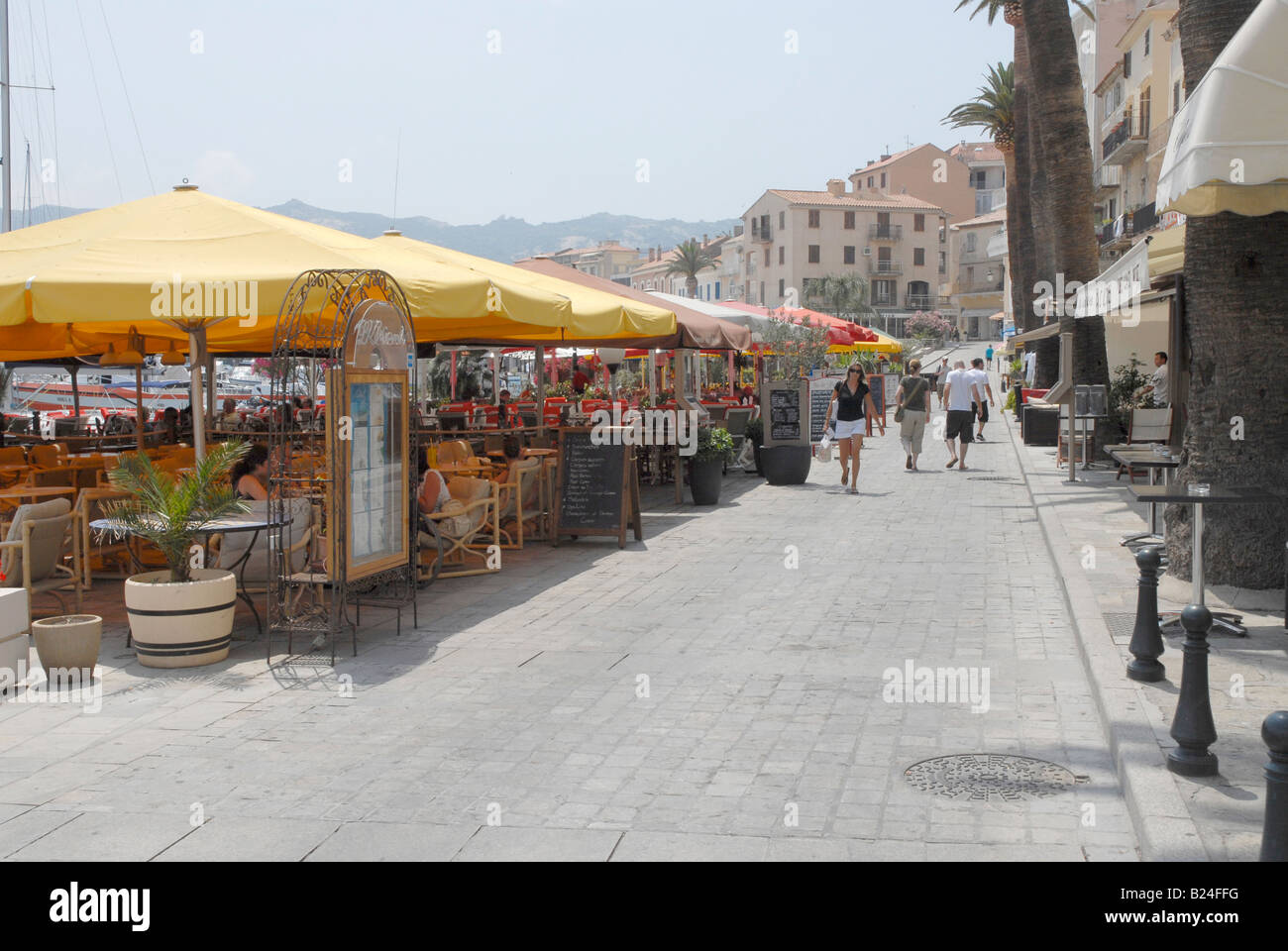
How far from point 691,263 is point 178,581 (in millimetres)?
97803

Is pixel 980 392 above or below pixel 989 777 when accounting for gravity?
above

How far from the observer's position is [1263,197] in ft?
22.7

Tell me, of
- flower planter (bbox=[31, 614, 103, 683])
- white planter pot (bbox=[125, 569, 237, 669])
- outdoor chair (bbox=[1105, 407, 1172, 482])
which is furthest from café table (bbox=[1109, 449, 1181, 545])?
flower planter (bbox=[31, 614, 103, 683])

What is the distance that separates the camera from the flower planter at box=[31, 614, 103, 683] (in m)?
6.56

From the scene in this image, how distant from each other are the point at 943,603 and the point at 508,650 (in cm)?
328

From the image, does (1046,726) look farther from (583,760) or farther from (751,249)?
(751,249)

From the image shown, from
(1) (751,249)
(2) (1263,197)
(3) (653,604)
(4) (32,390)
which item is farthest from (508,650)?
(1) (751,249)

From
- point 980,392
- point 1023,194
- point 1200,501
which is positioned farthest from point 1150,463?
point 1023,194

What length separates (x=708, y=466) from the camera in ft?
48.6

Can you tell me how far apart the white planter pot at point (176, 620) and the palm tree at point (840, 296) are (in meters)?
80.4

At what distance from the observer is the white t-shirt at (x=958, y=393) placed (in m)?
19.5

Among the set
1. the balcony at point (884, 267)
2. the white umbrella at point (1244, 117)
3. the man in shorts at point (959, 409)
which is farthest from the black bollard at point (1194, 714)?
the balcony at point (884, 267)

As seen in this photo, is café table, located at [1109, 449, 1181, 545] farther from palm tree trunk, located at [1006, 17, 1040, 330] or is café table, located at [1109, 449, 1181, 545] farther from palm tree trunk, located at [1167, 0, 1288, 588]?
palm tree trunk, located at [1006, 17, 1040, 330]

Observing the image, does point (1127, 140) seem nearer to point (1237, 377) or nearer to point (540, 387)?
point (540, 387)
